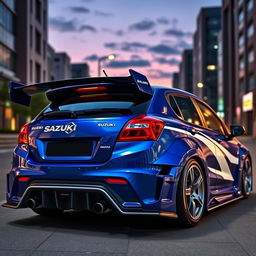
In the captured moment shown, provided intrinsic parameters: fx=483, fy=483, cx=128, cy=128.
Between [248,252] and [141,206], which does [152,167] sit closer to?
[141,206]

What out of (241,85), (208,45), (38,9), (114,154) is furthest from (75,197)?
(208,45)

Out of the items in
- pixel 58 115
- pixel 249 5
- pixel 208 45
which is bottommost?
pixel 58 115

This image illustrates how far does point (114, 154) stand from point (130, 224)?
1.10 meters

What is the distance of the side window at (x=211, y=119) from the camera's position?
680 cm

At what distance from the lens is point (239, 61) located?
7262cm

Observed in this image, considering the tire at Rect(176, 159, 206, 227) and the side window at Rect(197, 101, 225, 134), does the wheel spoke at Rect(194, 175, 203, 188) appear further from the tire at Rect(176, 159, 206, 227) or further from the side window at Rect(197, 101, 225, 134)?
the side window at Rect(197, 101, 225, 134)

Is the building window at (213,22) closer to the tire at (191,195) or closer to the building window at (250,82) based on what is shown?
the building window at (250,82)

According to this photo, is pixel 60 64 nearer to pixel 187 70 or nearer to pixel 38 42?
pixel 187 70

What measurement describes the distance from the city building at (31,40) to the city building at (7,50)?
3.22 feet

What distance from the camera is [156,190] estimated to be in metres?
4.98

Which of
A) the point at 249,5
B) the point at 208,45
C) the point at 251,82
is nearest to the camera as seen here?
the point at 251,82

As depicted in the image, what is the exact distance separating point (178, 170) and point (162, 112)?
68cm

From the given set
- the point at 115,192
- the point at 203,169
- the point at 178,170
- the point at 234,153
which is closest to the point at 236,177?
the point at 234,153

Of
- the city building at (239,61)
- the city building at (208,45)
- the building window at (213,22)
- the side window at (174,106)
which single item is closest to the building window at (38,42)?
the city building at (239,61)
